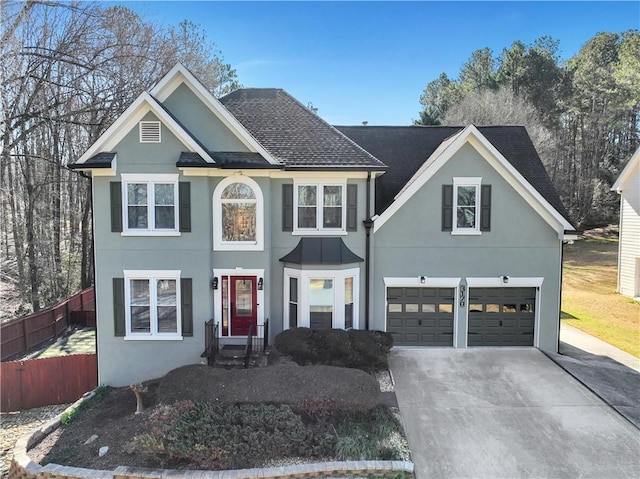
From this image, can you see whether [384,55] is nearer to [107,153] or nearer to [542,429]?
[107,153]

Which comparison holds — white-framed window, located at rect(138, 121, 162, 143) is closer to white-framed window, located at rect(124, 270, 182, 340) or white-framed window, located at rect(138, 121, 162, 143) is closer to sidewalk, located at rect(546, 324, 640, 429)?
white-framed window, located at rect(124, 270, 182, 340)

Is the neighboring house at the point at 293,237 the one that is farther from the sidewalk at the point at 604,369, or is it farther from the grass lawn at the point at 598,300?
the grass lawn at the point at 598,300

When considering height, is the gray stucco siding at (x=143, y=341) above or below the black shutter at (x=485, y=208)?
below

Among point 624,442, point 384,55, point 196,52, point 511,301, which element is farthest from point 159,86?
point 196,52

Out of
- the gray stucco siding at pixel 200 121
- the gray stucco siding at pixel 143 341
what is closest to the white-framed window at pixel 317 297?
the gray stucco siding at pixel 143 341

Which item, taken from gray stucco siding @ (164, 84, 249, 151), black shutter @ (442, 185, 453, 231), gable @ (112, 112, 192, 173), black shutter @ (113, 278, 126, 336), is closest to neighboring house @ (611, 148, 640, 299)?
black shutter @ (442, 185, 453, 231)

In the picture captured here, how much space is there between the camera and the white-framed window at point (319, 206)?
1215 cm

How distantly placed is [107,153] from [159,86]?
2.46 m

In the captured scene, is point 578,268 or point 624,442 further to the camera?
point 578,268

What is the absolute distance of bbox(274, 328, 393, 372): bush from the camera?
10570mm

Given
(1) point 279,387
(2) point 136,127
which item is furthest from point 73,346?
(1) point 279,387

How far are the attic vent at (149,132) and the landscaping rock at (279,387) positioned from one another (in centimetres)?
646

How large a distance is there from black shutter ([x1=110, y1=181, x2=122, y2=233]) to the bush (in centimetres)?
572

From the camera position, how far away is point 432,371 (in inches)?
433
